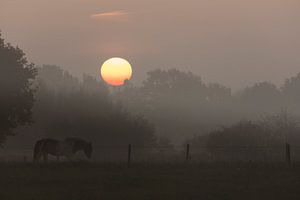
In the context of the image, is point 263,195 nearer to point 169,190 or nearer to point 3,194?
point 169,190

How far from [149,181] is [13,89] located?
24116mm

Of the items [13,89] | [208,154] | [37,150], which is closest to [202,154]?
[208,154]

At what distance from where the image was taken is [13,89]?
4412cm

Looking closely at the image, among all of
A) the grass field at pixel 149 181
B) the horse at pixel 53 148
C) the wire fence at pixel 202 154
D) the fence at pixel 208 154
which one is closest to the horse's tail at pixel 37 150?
the horse at pixel 53 148

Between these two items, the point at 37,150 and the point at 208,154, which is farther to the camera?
the point at 208,154

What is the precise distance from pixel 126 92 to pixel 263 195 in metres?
120

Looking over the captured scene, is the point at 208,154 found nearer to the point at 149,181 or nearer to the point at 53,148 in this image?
the point at 53,148

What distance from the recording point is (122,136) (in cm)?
7388

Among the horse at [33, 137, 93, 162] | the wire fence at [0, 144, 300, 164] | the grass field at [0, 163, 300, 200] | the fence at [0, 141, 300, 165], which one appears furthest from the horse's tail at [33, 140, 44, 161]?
the fence at [0, 141, 300, 165]

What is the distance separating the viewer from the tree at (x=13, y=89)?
43656 mm

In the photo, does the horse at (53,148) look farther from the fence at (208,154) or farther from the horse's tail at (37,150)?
the fence at (208,154)

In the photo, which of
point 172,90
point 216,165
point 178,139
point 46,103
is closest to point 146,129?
point 46,103

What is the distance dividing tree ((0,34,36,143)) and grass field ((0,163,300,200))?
14118 millimetres

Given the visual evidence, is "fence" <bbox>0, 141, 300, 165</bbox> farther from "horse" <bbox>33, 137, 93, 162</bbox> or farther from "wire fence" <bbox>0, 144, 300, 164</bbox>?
"horse" <bbox>33, 137, 93, 162</bbox>
